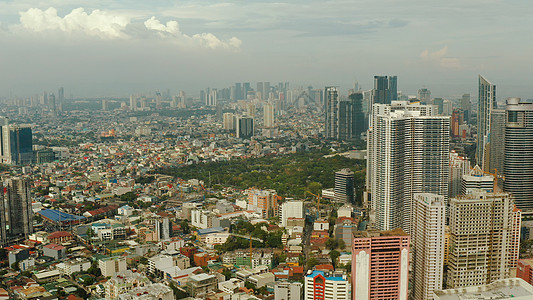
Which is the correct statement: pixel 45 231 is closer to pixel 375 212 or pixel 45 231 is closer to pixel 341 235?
pixel 341 235

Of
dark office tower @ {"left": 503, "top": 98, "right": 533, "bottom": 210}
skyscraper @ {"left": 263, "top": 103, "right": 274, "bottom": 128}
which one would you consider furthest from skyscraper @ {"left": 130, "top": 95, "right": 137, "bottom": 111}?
dark office tower @ {"left": 503, "top": 98, "right": 533, "bottom": 210}

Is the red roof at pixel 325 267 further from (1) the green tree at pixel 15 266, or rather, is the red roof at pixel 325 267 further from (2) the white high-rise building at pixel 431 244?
(1) the green tree at pixel 15 266

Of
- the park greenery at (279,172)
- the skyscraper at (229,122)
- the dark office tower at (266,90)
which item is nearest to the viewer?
the park greenery at (279,172)

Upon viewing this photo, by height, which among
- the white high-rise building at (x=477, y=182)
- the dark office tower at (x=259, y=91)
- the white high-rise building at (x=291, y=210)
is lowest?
the white high-rise building at (x=291, y=210)

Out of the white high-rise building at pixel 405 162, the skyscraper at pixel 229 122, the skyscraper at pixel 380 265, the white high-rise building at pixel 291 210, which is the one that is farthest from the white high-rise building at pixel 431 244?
the skyscraper at pixel 229 122

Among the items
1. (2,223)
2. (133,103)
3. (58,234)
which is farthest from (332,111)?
(133,103)

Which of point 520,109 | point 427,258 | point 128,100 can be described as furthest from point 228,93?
point 427,258
